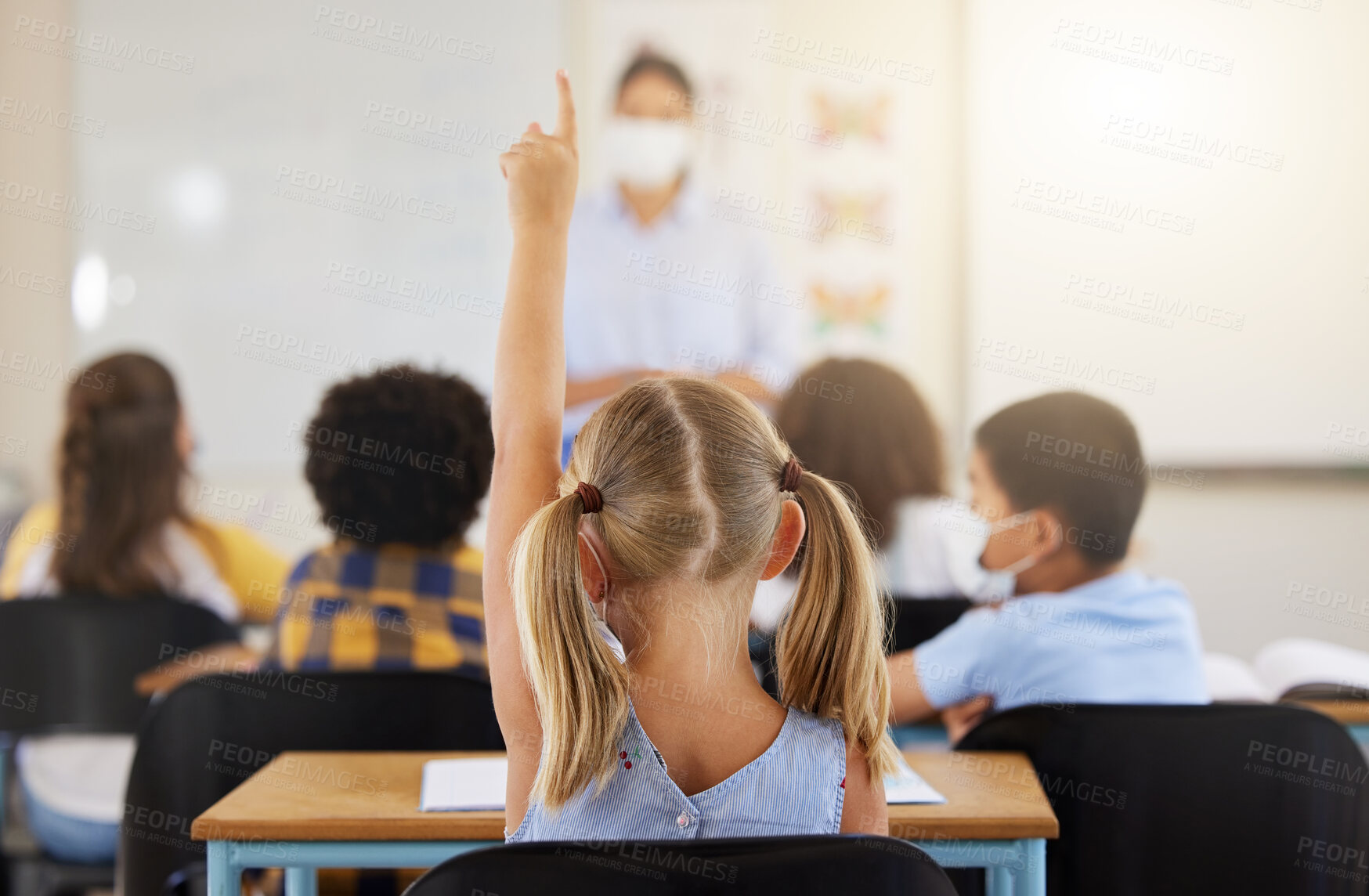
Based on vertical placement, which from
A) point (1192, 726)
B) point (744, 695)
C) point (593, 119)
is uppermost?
point (593, 119)

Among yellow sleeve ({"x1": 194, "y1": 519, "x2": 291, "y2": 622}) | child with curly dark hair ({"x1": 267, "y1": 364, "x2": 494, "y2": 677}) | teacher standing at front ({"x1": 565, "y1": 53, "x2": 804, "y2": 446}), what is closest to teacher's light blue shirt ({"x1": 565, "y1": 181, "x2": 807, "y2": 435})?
teacher standing at front ({"x1": 565, "y1": 53, "x2": 804, "y2": 446})

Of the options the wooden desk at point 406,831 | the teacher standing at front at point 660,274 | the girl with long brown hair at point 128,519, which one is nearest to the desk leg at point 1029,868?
the wooden desk at point 406,831

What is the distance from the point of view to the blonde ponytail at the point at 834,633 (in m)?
1.03

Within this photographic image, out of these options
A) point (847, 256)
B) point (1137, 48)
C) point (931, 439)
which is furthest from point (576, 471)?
point (1137, 48)

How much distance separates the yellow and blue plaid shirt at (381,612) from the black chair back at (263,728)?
0.81 feet

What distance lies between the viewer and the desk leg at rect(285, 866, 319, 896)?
1353 millimetres

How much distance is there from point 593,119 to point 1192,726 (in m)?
3.02

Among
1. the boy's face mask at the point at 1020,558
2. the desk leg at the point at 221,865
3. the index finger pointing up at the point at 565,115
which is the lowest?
the desk leg at the point at 221,865

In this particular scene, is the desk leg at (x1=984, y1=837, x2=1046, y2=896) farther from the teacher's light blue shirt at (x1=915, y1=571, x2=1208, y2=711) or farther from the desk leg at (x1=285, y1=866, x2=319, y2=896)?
the desk leg at (x1=285, y1=866, x2=319, y2=896)

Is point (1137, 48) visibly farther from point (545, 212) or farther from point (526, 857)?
point (526, 857)

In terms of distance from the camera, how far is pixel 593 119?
378cm

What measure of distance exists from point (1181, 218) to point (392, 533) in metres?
2.71

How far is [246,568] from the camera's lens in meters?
2.38

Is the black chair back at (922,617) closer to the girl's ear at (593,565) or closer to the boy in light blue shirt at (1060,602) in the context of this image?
the boy in light blue shirt at (1060,602)
